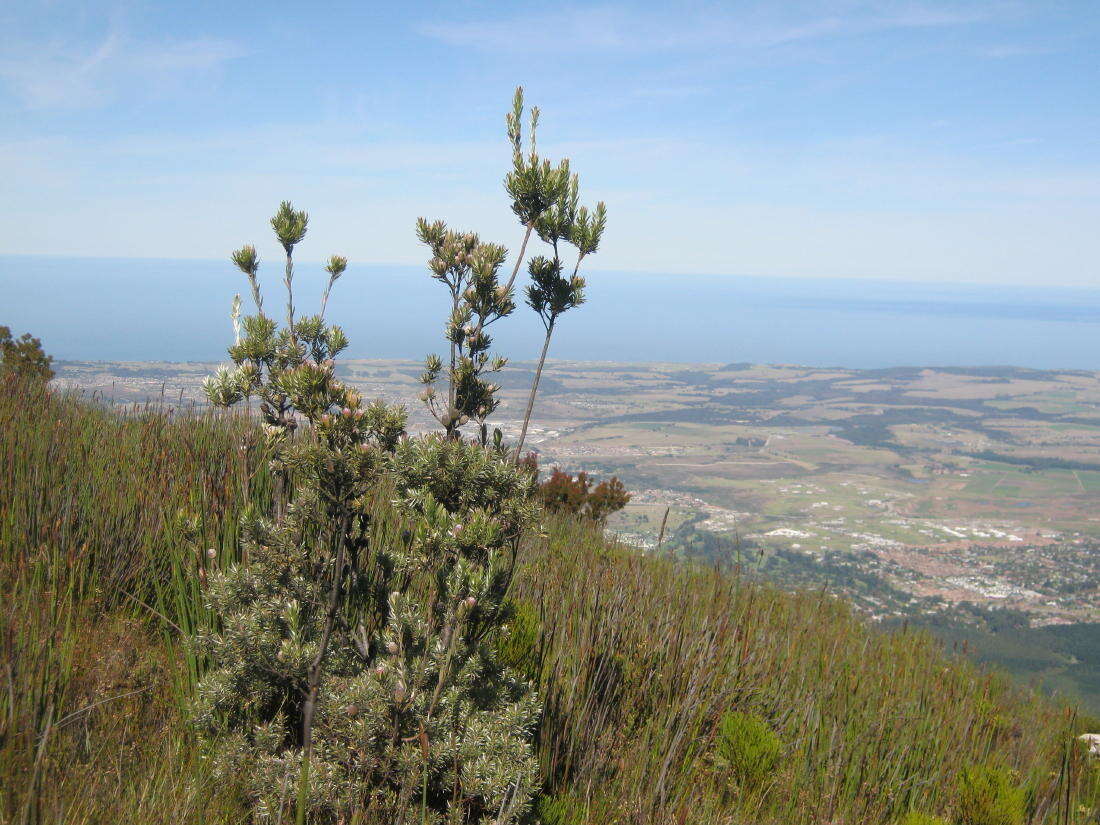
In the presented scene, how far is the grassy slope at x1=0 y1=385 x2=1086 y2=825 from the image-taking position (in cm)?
183

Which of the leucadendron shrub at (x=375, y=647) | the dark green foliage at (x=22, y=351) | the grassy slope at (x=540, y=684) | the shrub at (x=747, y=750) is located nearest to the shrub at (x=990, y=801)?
the grassy slope at (x=540, y=684)

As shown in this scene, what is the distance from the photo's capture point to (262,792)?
177 cm

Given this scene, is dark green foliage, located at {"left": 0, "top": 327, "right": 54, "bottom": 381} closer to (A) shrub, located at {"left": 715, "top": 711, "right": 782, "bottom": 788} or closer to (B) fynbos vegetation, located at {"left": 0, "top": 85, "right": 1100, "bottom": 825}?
(B) fynbos vegetation, located at {"left": 0, "top": 85, "right": 1100, "bottom": 825}

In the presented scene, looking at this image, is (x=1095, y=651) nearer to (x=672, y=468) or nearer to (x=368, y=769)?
(x=368, y=769)

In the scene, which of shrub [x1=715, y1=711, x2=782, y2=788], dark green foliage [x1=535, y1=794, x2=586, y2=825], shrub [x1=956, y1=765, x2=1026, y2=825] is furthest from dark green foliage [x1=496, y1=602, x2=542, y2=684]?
shrub [x1=956, y1=765, x2=1026, y2=825]

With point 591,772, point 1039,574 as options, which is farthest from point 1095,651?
point 591,772

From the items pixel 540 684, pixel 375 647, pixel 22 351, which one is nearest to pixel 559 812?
pixel 540 684

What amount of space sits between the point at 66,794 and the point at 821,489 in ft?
213

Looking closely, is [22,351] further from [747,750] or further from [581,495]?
[747,750]

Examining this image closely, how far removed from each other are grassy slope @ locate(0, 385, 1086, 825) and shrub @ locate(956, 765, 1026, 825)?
182 millimetres

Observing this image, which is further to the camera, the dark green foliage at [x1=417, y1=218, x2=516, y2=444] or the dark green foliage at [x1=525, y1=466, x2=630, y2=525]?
the dark green foliage at [x1=525, y1=466, x2=630, y2=525]

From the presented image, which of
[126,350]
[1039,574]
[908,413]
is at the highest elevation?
[126,350]

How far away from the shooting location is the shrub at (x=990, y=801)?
102 inches

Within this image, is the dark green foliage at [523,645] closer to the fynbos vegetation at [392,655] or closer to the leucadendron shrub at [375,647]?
the fynbos vegetation at [392,655]
